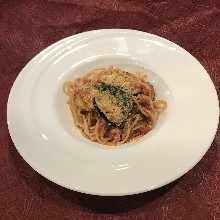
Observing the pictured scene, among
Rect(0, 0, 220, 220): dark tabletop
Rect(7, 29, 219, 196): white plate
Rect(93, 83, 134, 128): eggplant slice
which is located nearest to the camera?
Rect(7, 29, 219, 196): white plate

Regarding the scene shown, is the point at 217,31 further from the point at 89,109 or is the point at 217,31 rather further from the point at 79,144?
the point at 79,144

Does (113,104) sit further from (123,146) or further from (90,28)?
(90,28)

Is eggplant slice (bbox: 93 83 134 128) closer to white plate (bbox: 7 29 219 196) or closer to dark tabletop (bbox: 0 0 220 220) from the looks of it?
white plate (bbox: 7 29 219 196)

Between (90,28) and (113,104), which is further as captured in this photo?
(90,28)

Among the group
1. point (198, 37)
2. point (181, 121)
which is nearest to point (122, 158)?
point (181, 121)

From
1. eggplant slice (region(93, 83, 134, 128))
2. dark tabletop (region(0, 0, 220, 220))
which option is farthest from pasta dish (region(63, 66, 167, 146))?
dark tabletop (region(0, 0, 220, 220))

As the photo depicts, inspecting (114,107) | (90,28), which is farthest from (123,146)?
(90,28)

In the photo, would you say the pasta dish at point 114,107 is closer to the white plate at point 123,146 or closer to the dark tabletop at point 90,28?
the white plate at point 123,146
